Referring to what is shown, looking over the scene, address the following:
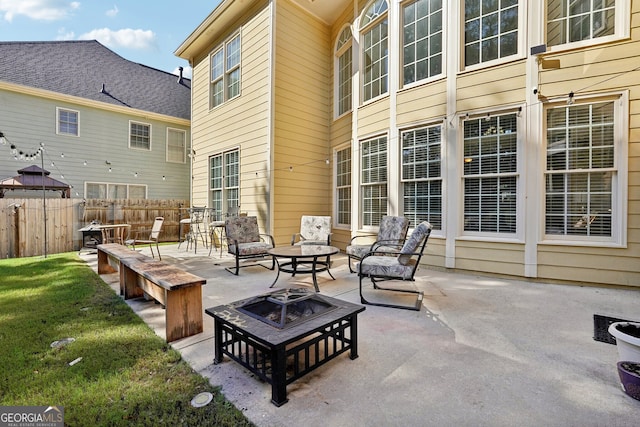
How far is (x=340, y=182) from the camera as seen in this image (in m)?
7.55

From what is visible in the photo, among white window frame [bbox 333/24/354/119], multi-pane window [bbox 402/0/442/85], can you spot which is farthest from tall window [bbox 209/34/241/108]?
multi-pane window [bbox 402/0/442/85]

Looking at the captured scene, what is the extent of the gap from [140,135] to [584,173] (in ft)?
44.5

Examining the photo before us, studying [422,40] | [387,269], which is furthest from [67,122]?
[387,269]

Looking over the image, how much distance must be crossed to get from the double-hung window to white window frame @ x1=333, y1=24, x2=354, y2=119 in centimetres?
432

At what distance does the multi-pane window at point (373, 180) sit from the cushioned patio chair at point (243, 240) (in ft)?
7.50

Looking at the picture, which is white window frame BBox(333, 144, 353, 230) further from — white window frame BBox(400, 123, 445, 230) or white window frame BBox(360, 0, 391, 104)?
white window frame BBox(400, 123, 445, 230)

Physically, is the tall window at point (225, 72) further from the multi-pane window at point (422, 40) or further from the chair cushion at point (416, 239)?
the chair cushion at point (416, 239)

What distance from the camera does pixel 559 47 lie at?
4297 millimetres

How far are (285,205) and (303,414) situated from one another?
17.9ft

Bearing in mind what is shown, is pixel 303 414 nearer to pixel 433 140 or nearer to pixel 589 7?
pixel 433 140

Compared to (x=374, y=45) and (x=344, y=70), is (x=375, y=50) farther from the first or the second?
(x=344, y=70)

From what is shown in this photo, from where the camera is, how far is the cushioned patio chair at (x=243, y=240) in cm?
511

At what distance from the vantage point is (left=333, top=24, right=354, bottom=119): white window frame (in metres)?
7.20

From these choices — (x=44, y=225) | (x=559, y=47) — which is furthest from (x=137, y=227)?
(x=559, y=47)
